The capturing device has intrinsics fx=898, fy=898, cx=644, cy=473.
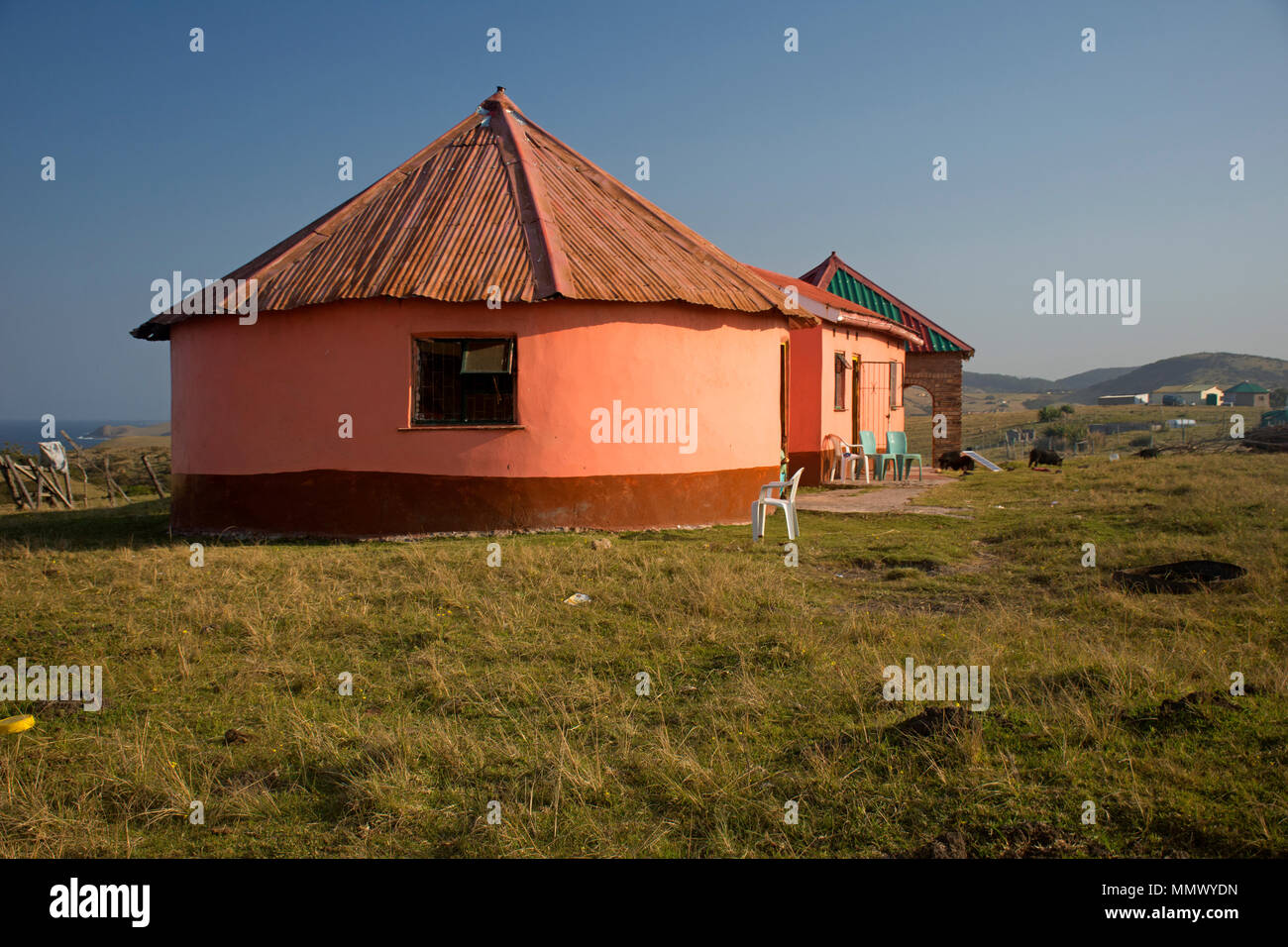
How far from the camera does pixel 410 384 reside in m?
11.2

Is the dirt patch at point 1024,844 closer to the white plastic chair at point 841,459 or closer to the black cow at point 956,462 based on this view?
the white plastic chair at point 841,459

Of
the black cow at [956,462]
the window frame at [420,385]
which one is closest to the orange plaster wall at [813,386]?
the black cow at [956,462]

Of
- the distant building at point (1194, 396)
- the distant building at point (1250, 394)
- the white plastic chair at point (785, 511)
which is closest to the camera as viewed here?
the white plastic chair at point (785, 511)

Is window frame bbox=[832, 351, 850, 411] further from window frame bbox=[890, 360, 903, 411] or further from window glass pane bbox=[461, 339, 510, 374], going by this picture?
window glass pane bbox=[461, 339, 510, 374]

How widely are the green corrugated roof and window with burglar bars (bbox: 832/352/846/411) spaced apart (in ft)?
23.5

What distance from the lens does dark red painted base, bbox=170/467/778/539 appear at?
11344 mm

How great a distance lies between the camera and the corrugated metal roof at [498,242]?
36.9 ft

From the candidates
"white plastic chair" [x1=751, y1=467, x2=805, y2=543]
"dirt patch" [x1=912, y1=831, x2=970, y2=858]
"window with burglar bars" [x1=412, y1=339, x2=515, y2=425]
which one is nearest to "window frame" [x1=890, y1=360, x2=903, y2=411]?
"white plastic chair" [x1=751, y1=467, x2=805, y2=543]

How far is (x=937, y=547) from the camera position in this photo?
389 inches

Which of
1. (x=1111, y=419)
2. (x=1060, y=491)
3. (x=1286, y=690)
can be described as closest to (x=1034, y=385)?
(x=1111, y=419)

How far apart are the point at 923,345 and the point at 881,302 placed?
1.76 metres

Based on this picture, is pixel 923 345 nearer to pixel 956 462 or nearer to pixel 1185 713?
pixel 956 462

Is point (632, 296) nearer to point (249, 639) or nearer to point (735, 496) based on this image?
point (735, 496)

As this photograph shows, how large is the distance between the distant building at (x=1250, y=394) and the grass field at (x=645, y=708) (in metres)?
63.9
